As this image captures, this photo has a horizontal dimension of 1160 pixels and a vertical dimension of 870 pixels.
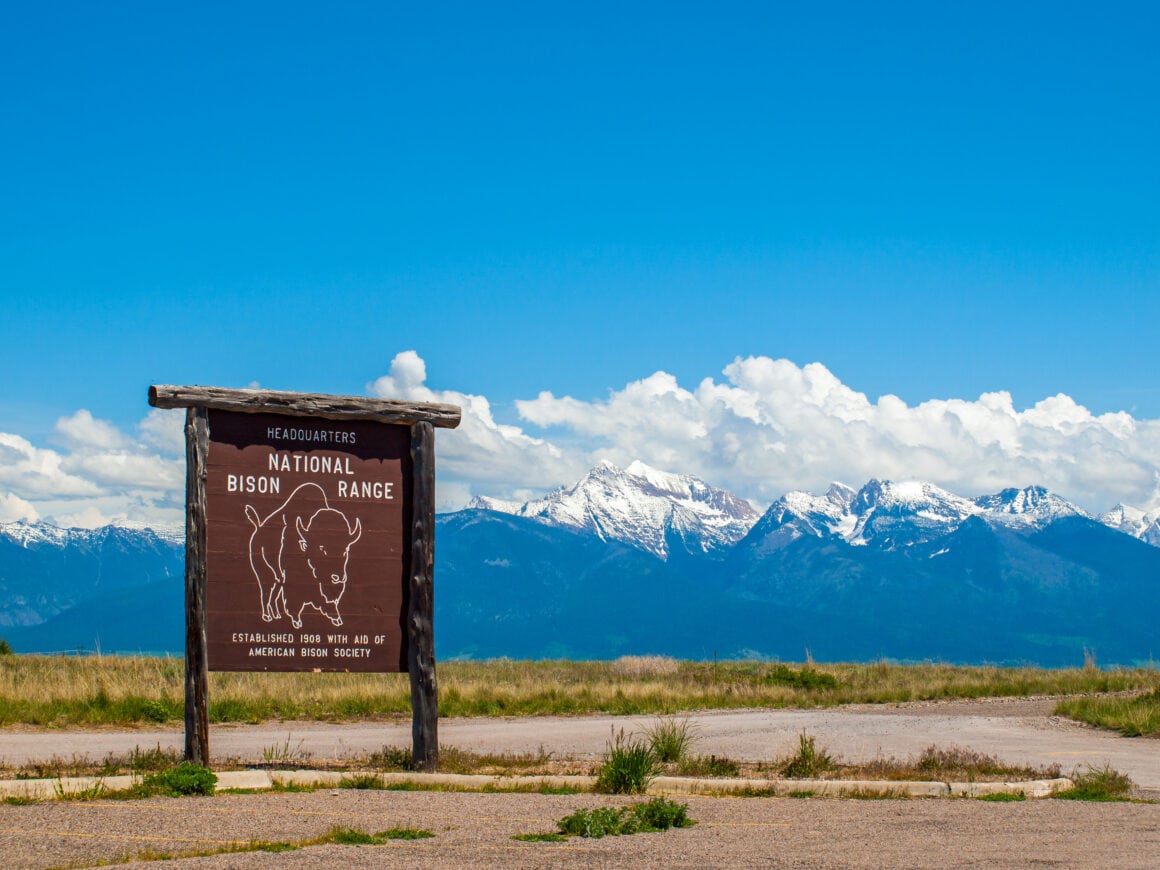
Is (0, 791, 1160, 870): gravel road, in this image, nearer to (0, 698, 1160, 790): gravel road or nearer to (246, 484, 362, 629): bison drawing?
(246, 484, 362, 629): bison drawing

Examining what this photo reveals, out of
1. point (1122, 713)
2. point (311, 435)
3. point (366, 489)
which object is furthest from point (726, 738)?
point (1122, 713)

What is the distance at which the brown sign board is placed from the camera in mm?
13969

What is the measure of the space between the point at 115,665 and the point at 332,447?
21.1 metres

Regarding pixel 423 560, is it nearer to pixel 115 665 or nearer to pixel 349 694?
pixel 349 694

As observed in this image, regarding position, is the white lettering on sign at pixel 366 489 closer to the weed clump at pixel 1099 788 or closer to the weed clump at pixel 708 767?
the weed clump at pixel 708 767

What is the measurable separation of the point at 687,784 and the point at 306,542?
15.6 ft

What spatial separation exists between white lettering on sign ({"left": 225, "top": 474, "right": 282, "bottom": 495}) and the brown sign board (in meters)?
0.01

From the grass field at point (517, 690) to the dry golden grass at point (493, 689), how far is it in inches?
1.4

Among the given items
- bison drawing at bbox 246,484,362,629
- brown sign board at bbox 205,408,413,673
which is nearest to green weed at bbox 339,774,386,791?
brown sign board at bbox 205,408,413,673

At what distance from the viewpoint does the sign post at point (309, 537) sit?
45.4 ft

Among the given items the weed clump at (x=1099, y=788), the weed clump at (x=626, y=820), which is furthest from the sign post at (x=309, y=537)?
the weed clump at (x=1099, y=788)

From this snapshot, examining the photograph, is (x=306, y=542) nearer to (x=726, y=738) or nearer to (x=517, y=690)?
(x=726, y=738)

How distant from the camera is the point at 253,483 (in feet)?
46.6

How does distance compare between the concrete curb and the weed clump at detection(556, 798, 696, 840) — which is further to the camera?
the concrete curb
